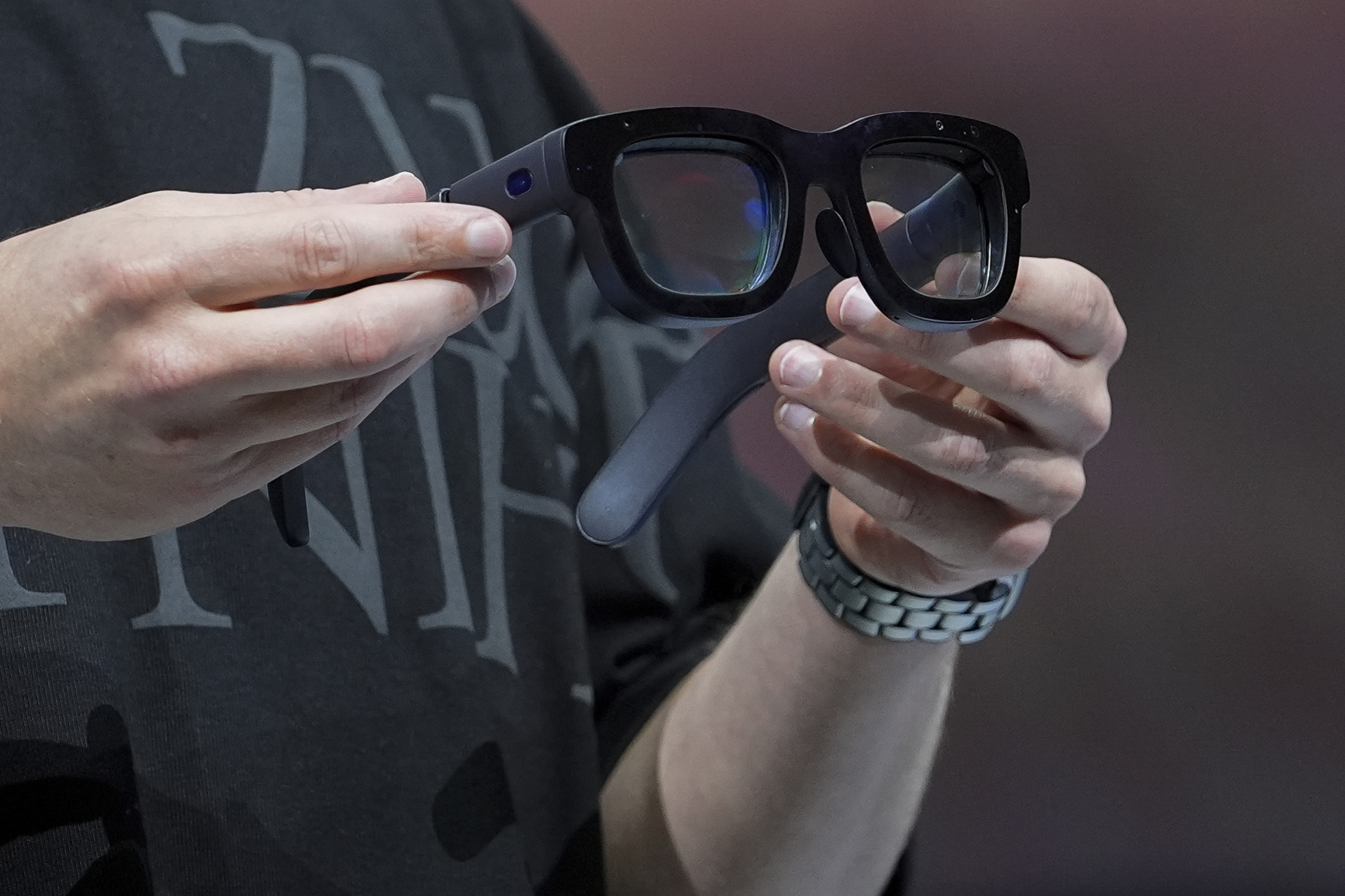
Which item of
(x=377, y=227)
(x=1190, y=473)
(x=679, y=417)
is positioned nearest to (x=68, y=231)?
(x=377, y=227)

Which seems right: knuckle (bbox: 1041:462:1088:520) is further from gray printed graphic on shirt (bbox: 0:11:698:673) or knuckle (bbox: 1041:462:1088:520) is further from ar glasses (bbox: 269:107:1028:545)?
gray printed graphic on shirt (bbox: 0:11:698:673)

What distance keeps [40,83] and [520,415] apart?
0.99 ft

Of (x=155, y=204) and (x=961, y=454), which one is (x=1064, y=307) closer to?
(x=961, y=454)

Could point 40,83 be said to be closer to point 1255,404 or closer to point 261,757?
point 261,757

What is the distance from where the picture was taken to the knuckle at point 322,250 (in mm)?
262

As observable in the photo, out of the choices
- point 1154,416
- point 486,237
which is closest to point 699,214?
point 486,237

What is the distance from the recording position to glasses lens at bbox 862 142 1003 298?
395 millimetres

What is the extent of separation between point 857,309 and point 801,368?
1.3 inches

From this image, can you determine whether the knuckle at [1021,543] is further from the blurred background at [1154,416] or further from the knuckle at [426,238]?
the blurred background at [1154,416]

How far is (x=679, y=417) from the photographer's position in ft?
1.50

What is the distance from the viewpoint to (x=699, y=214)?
1.23ft

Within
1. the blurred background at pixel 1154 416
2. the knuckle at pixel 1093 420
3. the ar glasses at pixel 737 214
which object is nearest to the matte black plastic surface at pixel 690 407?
the ar glasses at pixel 737 214

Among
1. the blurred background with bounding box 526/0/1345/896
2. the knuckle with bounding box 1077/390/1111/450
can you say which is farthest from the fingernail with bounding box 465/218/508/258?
the blurred background with bounding box 526/0/1345/896

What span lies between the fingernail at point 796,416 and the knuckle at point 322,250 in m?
0.21
